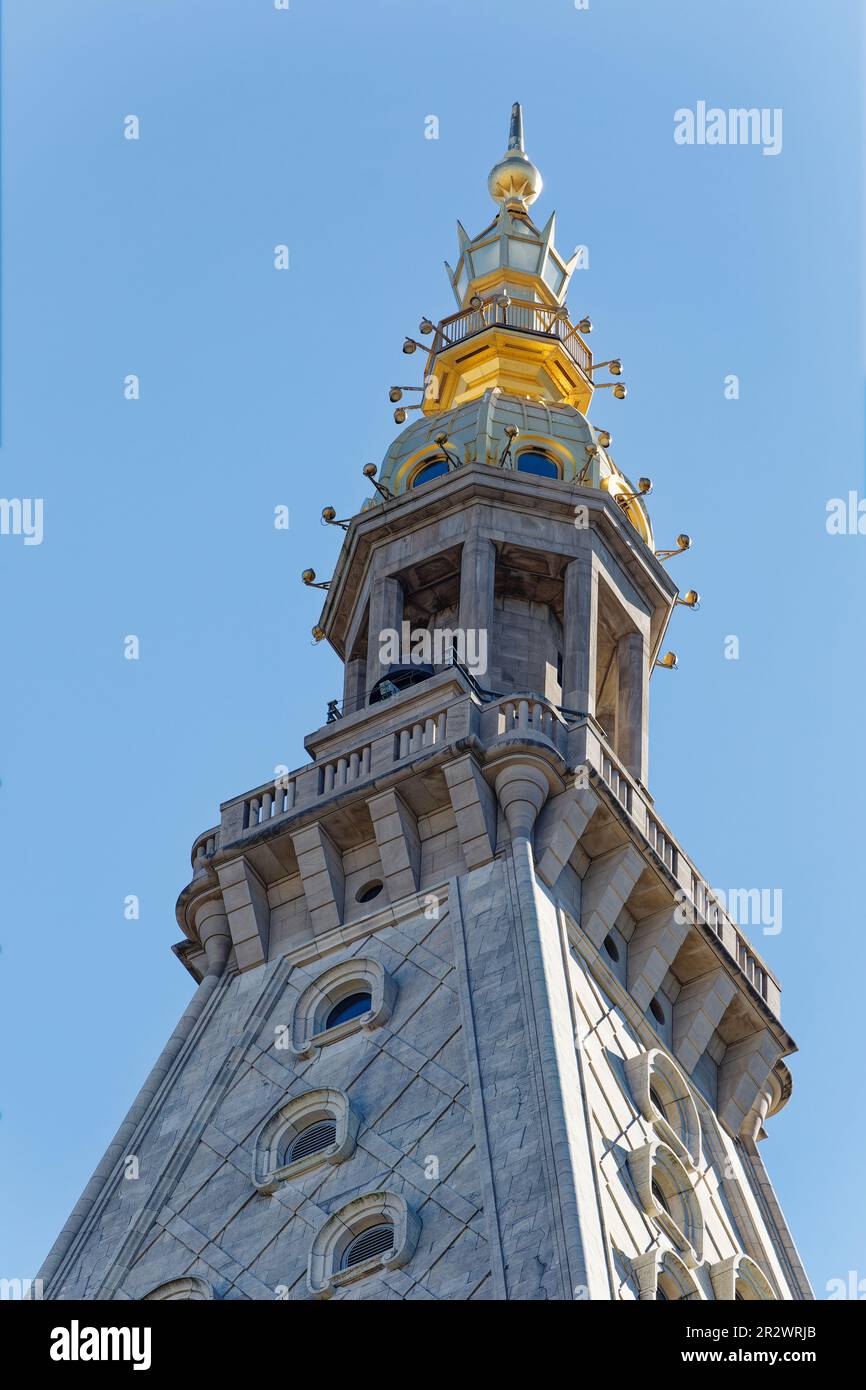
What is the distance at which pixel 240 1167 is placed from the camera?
45844 mm

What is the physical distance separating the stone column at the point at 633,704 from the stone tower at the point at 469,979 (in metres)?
0.07

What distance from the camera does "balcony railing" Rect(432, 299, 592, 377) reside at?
63.0 m

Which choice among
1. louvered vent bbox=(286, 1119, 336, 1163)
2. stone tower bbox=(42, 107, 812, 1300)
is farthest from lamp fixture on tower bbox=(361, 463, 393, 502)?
louvered vent bbox=(286, 1119, 336, 1163)

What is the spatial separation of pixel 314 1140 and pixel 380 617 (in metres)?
12.7

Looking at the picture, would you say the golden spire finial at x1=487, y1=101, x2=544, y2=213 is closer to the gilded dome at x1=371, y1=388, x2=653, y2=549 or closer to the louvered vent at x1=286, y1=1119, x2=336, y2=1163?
the gilded dome at x1=371, y1=388, x2=653, y2=549

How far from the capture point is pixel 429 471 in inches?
2315

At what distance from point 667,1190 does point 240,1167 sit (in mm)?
6348

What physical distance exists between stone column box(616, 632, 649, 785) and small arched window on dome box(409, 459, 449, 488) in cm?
472

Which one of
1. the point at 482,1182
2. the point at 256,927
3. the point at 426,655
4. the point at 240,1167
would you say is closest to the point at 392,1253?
the point at 482,1182

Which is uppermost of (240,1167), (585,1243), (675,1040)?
Result: (675,1040)

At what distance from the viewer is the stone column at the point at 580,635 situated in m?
53.8

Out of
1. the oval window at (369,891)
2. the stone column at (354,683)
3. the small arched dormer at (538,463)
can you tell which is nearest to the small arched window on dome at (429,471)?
the small arched dormer at (538,463)

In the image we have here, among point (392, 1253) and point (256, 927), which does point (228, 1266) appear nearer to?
point (392, 1253)

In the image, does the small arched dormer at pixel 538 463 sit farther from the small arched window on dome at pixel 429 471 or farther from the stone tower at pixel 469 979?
the small arched window on dome at pixel 429 471
